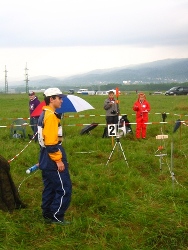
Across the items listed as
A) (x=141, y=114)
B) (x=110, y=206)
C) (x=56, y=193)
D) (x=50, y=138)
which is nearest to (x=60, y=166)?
(x=50, y=138)

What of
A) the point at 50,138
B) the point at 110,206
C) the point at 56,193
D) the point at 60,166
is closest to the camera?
the point at 50,138

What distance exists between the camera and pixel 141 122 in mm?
11234

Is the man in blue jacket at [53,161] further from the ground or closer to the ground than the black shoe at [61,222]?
further from the ground

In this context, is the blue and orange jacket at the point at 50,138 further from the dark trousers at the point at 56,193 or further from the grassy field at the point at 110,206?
the grassy field at the point at 110,206

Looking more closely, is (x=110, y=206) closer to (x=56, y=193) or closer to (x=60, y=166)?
(x=56, y=193)

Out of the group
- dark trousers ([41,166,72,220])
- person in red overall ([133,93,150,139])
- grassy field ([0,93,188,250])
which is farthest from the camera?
person in red overall ([133,93,150,139])

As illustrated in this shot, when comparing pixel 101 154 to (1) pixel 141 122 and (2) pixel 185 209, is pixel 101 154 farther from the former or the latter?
(2) pixel 185 209

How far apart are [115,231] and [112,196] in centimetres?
128

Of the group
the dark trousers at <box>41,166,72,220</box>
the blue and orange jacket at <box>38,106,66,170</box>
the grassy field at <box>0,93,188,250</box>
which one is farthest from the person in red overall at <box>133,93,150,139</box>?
the blue and orange jacket at <box>38,106,66,170</box>

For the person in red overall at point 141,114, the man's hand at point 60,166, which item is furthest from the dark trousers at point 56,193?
the person in red overall at point 141,114

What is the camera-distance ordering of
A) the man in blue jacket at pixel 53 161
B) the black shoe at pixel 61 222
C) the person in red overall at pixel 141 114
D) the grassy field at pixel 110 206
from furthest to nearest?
1. the person in red overall at pixel 141 114
2. the black shoe at pixel 61 222
3. the man in blue jacket at pixel 53 161
4. the grassy field at pixel 110 206

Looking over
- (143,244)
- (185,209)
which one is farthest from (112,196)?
(143,244)

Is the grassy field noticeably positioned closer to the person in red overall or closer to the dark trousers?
the dark trousers

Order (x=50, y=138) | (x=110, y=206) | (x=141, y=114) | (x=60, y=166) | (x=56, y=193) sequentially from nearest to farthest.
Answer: (x=50, y=138)
(x=60, y=166)
(x=56, y=193)
(x=110, y=206)
(x=141, y=114)
